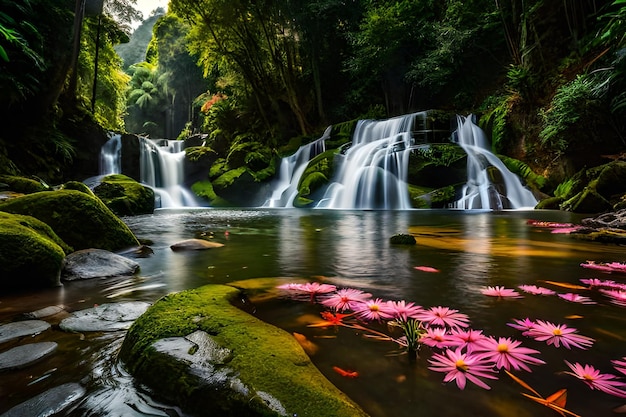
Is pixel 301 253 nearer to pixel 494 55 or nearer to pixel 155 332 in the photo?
pixel 155 332

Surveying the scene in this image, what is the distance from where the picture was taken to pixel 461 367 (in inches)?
50.1

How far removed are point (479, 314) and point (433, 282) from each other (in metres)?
0.71

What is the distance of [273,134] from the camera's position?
2181 cm

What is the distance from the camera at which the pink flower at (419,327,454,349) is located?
1443mm

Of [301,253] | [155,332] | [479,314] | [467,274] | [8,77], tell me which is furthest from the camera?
[8,77]

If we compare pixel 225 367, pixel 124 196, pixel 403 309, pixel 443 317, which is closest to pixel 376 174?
pixel 124 196

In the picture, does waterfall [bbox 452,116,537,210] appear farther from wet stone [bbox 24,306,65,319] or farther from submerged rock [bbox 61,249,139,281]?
wet stone [bbox 24,306,65,319]

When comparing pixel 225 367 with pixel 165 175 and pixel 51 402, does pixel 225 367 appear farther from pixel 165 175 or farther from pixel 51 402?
pixel 165 175

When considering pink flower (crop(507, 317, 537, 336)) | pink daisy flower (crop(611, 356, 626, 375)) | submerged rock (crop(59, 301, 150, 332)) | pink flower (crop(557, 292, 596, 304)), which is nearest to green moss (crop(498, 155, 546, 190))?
pink flower (crop(557, 292, 596, 304))

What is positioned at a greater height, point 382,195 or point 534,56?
point 534,56

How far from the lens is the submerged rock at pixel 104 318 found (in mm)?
1727

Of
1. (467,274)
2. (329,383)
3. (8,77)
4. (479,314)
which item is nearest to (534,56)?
(467,274)

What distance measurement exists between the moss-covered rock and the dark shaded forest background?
2.56 meters

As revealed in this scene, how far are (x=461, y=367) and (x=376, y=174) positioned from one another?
39.1 feet
